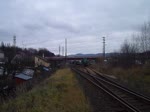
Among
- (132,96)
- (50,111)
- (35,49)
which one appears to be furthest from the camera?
(35,49)

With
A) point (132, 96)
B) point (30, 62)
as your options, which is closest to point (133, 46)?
point (30, 62)

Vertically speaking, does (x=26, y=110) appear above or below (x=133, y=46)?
below

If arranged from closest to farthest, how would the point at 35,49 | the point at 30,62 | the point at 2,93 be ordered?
1. the point at 2,93
2. the point at 30,62
3. the point at 35,49

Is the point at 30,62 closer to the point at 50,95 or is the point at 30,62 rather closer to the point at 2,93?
the point at 2,93

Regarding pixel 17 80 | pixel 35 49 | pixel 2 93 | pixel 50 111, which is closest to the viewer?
pixel 50 111

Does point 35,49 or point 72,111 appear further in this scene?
point 35,49

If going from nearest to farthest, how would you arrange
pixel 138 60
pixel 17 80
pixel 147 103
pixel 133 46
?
pixel 147 103 < pixel 17 80 < pixel 138 60 < pixel 133 46

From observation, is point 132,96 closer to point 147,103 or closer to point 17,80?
point 147,103

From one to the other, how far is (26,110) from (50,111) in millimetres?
1092

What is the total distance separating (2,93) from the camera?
27.1 metres

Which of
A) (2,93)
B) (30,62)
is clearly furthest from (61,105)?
(30,62)

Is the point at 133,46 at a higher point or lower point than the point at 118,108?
higher

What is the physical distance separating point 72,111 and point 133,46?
56.6 meters

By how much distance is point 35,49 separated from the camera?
16125 cm
